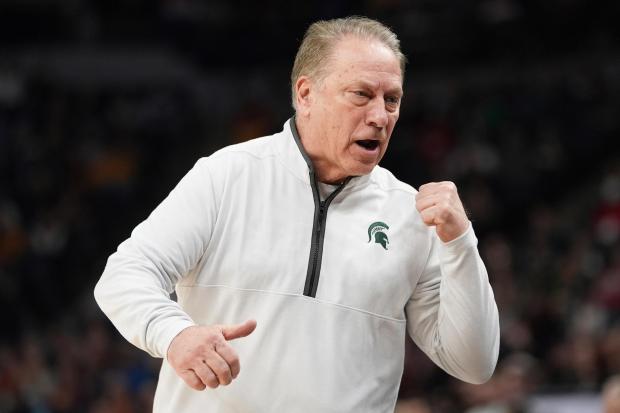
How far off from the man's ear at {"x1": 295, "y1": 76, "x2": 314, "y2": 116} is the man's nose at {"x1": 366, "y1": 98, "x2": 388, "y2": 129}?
0.71ft

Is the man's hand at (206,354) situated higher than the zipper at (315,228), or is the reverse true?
the zipper at (315,228)

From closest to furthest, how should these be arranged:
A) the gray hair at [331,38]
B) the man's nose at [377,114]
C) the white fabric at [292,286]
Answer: the white fabric at [292,286] < the man's nose at [377,114] < the gray hair at [331,38]

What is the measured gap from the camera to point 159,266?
9.85ft

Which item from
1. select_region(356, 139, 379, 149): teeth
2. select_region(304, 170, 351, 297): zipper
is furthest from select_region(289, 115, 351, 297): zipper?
select_region(356, 139, 379, 149): teeth

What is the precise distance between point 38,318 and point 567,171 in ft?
18.3

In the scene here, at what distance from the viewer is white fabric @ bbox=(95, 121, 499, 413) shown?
303 cm

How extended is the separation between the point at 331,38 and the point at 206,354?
1058mm

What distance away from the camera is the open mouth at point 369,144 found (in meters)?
3.21

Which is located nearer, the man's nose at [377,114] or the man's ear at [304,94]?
the man's nose at [377,114]

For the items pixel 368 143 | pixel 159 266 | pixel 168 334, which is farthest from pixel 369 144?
pixel 168 334

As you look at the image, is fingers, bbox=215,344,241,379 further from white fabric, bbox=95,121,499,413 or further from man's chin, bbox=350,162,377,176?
man's chin, bbox=350,162,377,176

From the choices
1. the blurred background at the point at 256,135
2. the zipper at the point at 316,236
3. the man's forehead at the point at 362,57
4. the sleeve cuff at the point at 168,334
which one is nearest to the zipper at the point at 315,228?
the zipper at the point at 316,236

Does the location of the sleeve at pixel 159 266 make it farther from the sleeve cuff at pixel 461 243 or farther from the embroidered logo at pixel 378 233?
the sleeve cuff at pixel 461 243

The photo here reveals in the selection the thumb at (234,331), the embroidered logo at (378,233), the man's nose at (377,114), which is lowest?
the thumb at (234,331)
